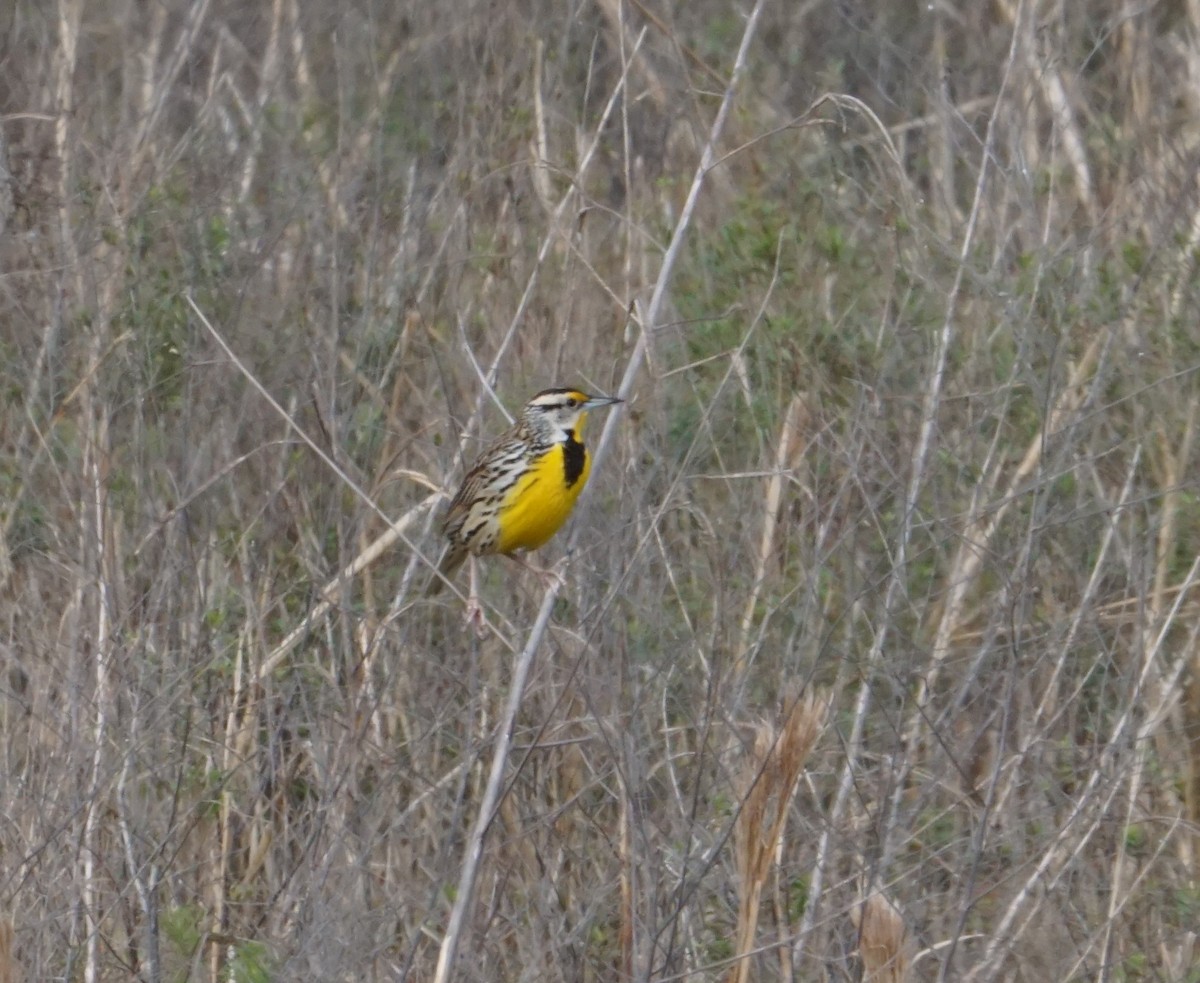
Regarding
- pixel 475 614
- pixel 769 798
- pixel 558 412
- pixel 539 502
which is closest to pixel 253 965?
pixel 475 614

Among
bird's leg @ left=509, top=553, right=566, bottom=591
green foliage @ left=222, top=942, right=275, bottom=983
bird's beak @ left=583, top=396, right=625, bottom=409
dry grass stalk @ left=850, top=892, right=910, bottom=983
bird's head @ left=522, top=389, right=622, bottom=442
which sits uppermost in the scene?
bird's beak @ left=583, top=396, right=625, bottom=409

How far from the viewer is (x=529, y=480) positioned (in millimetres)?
4598

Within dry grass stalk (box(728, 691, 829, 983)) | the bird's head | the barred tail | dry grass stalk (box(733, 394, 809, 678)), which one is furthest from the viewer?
the barred tail

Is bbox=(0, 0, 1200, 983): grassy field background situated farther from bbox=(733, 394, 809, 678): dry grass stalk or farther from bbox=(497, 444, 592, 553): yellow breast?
bbox=(497, 444, 592, 553): yellow breast

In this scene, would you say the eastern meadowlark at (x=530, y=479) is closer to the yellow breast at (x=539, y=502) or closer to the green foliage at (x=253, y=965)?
the yellow breast at (x=539, y=502)

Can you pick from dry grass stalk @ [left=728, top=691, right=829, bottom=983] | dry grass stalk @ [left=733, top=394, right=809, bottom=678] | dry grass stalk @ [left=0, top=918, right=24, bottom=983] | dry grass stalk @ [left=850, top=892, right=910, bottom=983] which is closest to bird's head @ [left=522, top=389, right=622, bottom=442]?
dry grass stalk @ [left=733, top=394, right=809, bottom=678]

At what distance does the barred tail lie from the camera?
15.9 ft

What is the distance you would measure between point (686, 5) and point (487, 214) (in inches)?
101

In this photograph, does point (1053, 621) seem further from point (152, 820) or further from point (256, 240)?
point (256, 240)

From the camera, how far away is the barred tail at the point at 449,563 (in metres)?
4.86

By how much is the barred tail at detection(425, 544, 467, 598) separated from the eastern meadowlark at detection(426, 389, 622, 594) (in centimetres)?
9

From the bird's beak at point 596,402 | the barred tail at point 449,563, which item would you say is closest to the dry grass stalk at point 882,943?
the bird's beak at point 596,402

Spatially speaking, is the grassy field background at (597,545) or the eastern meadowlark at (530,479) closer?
the grassy field background at (597,545)

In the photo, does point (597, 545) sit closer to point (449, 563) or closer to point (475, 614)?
point (475, 614)
